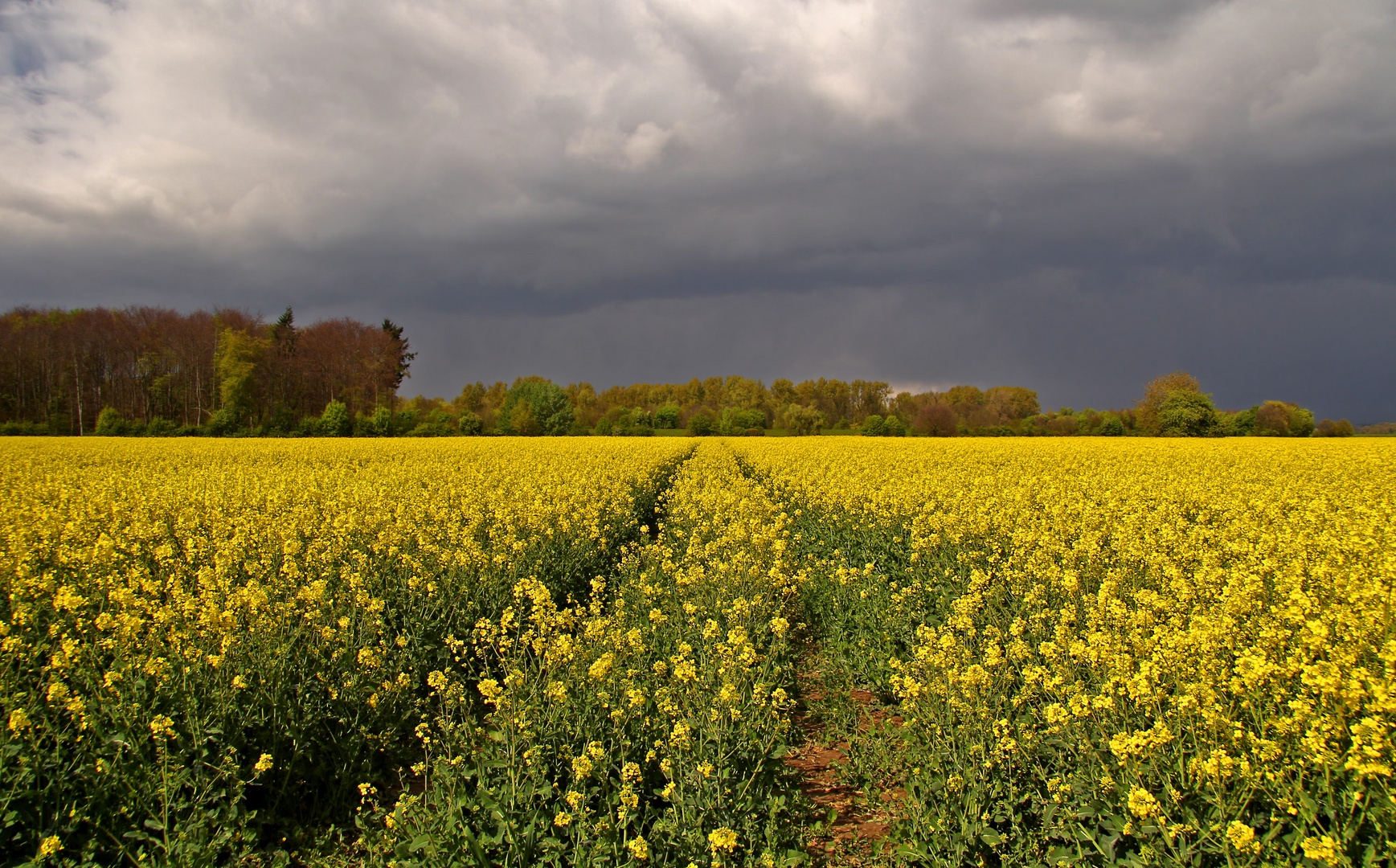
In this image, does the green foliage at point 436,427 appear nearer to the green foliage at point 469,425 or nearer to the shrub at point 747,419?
the green foliage at point 469,425

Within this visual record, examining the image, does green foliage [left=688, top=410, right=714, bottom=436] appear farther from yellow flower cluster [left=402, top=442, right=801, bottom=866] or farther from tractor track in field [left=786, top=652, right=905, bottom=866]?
yellow flower cluster [left=402, top=442, right=801, bottom=866]

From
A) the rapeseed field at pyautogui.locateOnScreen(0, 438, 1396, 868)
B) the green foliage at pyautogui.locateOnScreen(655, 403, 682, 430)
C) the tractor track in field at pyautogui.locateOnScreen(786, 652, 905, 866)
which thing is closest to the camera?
the rapeseed field at pyautogui.locateOnScreen(0, 438, 1396, 868)

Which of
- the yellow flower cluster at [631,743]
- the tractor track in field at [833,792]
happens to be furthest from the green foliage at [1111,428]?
the yellow flower cluster at [631,743]

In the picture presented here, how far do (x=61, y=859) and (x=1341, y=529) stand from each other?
533 inches

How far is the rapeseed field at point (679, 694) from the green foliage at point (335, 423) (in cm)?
5112

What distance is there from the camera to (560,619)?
5555 mm

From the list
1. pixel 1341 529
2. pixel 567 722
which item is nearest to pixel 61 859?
pixel 567 722

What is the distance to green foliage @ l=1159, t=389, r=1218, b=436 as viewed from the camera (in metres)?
52.8

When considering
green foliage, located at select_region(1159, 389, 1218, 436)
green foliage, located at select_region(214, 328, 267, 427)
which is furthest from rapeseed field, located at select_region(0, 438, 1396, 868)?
green foliage, located at select_region(214, 328, 267, 427)

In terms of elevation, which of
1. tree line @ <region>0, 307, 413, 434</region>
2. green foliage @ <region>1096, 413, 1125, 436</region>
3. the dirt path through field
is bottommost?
the dirt path through field

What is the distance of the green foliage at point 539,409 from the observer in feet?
228

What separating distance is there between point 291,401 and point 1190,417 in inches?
3339

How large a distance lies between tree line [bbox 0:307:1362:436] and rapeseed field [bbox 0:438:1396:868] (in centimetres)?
5400

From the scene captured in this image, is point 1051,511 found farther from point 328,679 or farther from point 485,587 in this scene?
point 328,679
